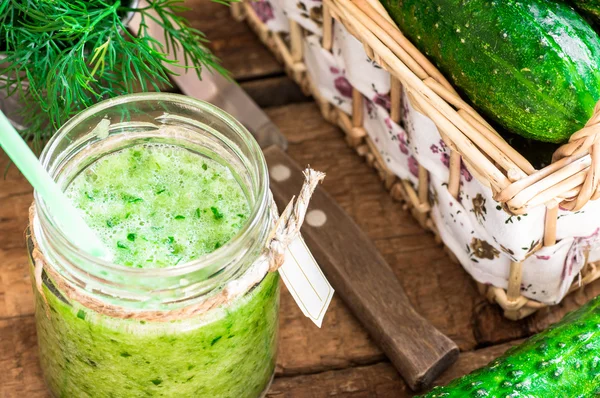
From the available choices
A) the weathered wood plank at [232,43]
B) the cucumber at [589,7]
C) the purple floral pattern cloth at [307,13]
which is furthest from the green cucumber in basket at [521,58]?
the weathered wood plank at [232,43]

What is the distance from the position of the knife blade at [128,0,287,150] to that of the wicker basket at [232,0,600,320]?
0.12 metres

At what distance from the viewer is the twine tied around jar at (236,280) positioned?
880mm

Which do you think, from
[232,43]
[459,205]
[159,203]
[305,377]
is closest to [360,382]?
[305,377]

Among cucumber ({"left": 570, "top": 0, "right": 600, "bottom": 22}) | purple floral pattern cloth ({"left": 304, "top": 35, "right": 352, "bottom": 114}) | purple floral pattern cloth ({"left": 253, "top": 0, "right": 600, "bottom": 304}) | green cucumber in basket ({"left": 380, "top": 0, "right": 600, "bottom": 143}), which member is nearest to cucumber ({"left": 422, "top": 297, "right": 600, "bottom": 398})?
purple floral pattern cloth ({"left": 253, "top": 0, "right": 600, "bottom": 304})

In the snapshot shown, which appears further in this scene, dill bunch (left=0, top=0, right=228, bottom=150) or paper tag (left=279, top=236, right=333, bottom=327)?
dill bunch (left=0, top=0, right=228, bottom=150)

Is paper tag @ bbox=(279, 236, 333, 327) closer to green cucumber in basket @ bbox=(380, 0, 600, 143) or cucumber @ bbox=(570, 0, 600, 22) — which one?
green cucumber in basket @ bbox=(380, 0, 600, 143)

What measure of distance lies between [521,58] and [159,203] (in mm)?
439

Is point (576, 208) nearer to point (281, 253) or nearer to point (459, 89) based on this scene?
point (459, 89)

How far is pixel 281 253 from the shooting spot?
90 centimetres

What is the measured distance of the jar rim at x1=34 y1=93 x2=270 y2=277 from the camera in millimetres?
831

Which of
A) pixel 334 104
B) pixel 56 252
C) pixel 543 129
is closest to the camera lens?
pixel 56 252

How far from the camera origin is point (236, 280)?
89 centimetres

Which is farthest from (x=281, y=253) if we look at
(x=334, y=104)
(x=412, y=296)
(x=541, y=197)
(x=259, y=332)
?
(x=334, y=104)

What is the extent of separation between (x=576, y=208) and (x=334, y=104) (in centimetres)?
49
